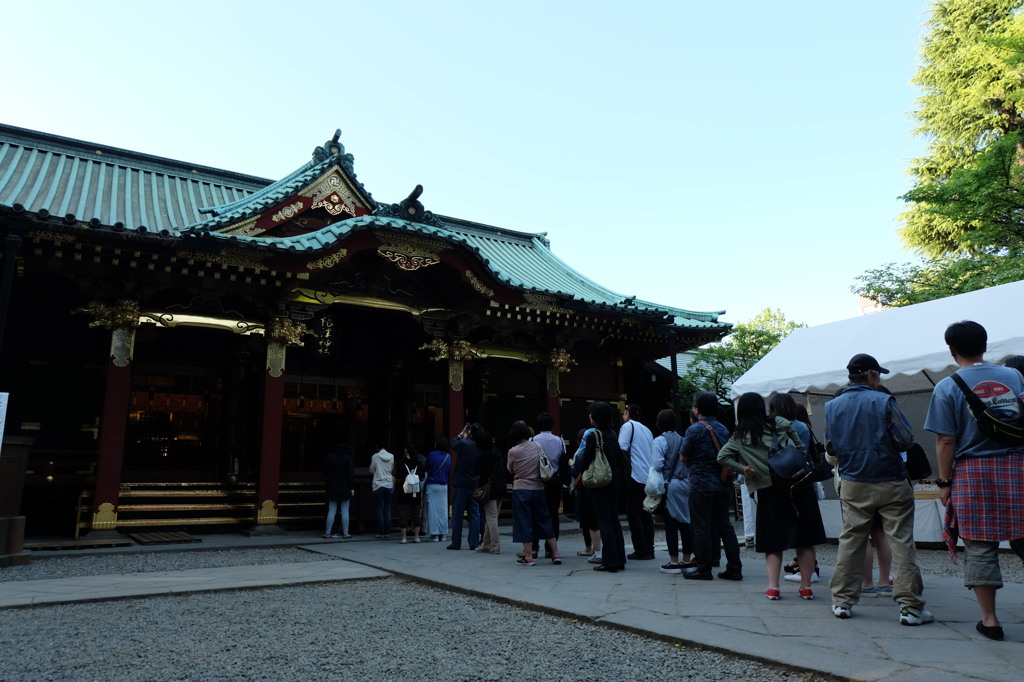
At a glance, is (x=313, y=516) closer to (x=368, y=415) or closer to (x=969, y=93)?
(x=368, y=415)

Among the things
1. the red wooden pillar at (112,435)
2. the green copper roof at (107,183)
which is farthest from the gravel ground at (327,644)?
the green copper roof at (107,183)

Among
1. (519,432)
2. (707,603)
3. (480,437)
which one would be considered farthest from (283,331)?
(707,603)

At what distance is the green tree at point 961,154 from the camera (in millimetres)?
13945

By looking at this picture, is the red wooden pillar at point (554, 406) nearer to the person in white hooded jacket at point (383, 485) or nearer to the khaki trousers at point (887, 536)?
the person in white hooded jacket at point (383, 485)

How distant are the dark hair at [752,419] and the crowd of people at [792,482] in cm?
1

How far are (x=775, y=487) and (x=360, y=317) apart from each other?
35.2 ft

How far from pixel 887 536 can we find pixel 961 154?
19.4 meters

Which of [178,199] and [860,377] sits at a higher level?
[178,199]

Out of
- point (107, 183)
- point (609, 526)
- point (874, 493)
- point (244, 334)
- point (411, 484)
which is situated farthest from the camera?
point (107, 183)

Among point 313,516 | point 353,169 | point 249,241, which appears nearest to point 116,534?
point 313,516

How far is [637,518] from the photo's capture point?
23.4 ft

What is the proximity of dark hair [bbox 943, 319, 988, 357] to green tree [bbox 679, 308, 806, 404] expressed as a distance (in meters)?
15.3

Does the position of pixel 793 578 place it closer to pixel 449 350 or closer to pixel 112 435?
pixel 449 350

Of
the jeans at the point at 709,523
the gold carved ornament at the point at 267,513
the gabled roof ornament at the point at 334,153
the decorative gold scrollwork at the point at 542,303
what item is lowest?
the gold carved ornament at the point at 267,513
